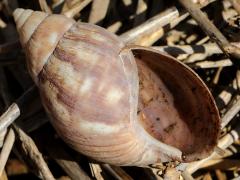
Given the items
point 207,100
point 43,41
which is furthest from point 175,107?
point 43,41

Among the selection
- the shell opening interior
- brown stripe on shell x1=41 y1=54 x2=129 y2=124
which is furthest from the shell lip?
brown stripe on shell x1=41 y1=54 x2=129 y2=124

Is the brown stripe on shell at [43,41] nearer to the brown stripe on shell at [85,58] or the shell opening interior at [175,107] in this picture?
the brown stripe on shell at [85,58]

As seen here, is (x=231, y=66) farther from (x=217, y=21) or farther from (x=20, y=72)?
(x=20, y=72)

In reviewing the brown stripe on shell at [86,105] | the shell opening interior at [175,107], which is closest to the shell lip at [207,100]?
the shell opening interior at [175,107]

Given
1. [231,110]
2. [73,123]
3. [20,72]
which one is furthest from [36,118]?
[231,110]

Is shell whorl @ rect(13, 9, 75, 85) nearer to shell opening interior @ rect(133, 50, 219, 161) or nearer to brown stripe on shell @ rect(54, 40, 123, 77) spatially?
brown stripe on shell @ rect(54, 40, 123, 77)

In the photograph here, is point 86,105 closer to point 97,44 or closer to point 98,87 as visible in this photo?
point 98,87

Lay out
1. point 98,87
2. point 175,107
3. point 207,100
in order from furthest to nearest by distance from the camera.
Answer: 1. point 175,107
2. point 207,100
3. point 98,87
